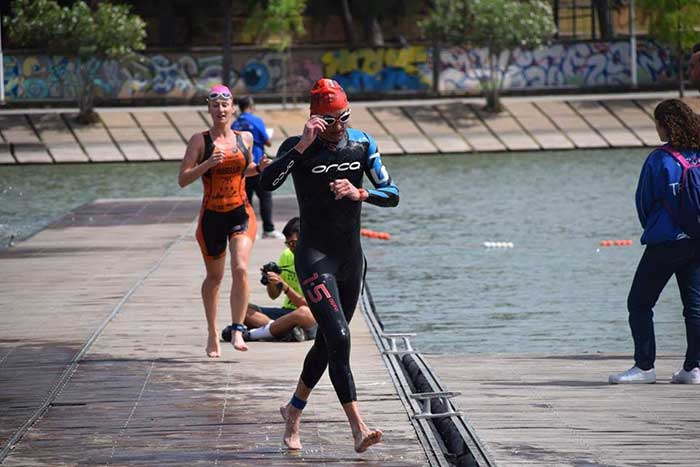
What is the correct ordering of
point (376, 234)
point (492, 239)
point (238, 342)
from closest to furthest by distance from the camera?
point (238, 342), point (492, 239), point (376, 234)

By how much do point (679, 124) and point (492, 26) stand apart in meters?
44.7

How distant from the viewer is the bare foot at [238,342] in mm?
12273

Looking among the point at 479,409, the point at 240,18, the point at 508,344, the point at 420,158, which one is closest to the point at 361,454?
the point at 479,409

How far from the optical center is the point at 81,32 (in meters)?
52.3

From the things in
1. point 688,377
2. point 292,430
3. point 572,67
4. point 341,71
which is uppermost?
point 292,430

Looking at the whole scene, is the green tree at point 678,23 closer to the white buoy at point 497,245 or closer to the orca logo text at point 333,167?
the white buoy at point 497,245

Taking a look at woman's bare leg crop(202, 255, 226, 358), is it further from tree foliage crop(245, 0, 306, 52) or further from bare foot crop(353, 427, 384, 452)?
tree foliage crop(245, 0, 306, 52)

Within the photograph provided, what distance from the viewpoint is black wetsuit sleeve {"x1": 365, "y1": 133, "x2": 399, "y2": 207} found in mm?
8945

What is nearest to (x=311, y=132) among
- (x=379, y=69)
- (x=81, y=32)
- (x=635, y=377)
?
(x=635, y=377)

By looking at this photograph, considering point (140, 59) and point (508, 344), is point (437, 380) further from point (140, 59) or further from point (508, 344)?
point (140, 59)

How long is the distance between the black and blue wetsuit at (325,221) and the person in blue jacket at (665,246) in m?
2.41

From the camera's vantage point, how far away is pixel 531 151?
49250mm

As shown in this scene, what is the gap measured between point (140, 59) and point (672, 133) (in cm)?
4598

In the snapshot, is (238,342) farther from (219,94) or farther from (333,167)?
(333,167)
